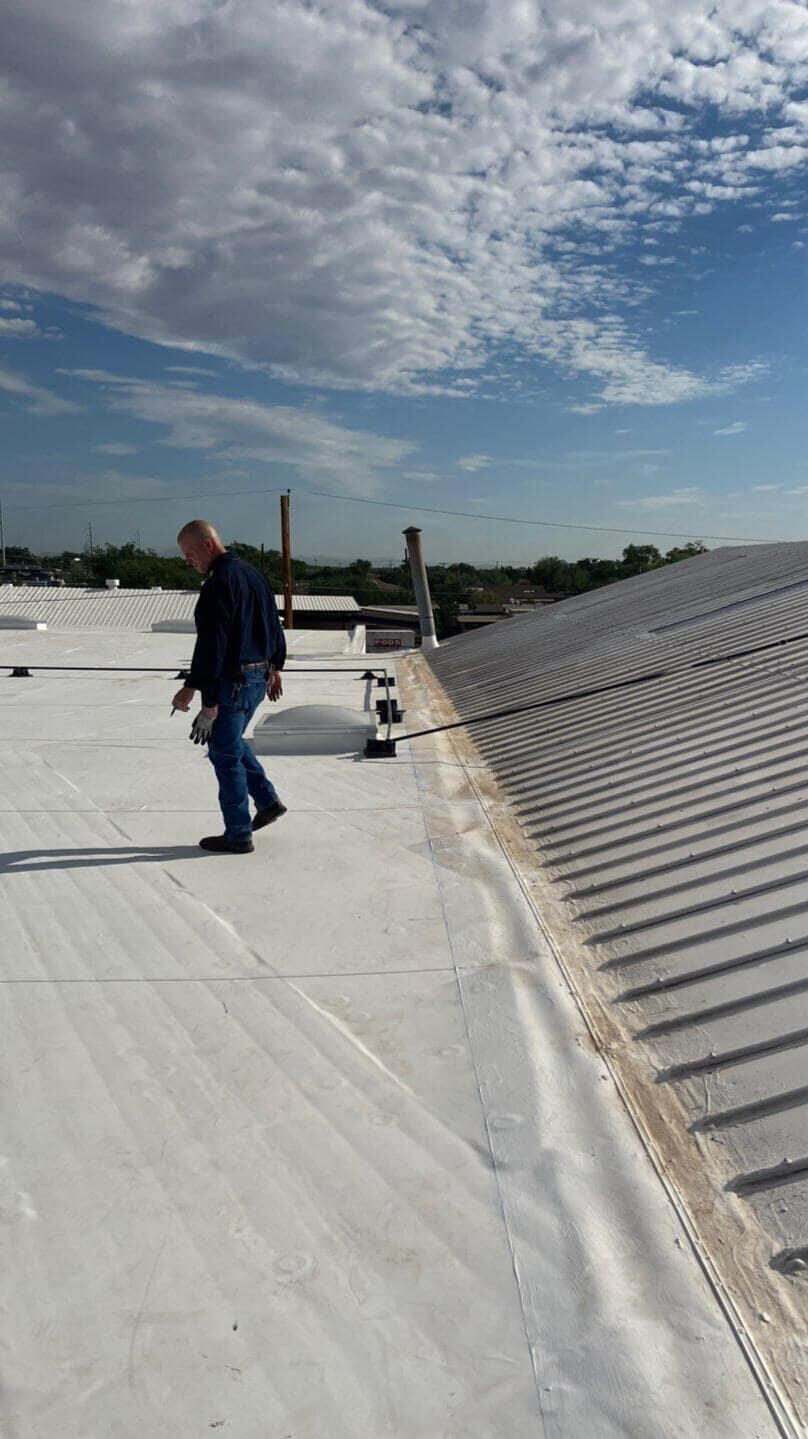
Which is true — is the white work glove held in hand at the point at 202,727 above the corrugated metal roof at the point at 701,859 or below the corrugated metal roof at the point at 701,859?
above

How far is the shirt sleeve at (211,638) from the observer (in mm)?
4570

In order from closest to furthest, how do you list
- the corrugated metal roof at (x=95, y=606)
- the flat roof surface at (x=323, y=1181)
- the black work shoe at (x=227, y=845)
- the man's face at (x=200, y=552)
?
the flat roof surface at (x=323, y=1181)
the man's face at (x=200, y=552)
the black work shoe at (x=227, y=845)
the corrugated metal roof at (x=95, y=606)

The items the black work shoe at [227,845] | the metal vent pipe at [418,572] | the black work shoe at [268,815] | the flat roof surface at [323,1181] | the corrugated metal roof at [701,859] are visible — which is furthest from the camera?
the metal vent pipe at [418,572]

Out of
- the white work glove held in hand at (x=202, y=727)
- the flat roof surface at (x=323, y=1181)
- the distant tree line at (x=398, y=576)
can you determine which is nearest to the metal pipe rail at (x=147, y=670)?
the white work glove held in hand at (x=202, y=727)

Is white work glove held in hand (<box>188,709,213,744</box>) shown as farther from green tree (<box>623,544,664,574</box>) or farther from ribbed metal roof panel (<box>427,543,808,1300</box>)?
green tree (<box>623,544,664,574</box>)

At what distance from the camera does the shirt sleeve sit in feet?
15.0

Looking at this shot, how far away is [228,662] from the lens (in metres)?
4.68

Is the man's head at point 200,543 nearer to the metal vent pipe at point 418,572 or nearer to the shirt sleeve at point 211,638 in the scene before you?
the shirt sleeve at point 211,638

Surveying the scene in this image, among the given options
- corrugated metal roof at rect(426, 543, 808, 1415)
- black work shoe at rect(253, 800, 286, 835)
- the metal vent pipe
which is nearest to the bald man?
black work shoe at rect(253, 800, 286, 835)

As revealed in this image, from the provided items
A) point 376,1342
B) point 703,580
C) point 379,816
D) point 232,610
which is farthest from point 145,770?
point 703,580

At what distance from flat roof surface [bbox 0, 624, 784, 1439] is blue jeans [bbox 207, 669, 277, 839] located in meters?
0.31

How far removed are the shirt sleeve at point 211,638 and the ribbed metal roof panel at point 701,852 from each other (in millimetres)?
1929

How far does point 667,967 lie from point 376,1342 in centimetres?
192

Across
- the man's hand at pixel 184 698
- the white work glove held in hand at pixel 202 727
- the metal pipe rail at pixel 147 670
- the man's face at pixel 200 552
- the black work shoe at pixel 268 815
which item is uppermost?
the man's face at pixel 200 552
